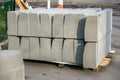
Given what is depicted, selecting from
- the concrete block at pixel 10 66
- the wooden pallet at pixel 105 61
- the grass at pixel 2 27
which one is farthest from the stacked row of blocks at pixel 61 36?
the grass at pixel 2 27

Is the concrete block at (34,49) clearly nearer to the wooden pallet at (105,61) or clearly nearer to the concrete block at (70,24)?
the concrete block at (70,24)

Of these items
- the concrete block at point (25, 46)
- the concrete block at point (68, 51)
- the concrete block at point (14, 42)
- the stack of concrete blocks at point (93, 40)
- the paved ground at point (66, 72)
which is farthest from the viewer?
the concrete block at point (14, 42)

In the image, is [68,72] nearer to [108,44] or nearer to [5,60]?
[108,44]

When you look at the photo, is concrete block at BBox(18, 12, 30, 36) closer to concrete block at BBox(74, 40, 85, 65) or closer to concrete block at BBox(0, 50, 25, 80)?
concrete block at BBox(74, 40, 85, 65)

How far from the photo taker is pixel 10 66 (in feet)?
18.0

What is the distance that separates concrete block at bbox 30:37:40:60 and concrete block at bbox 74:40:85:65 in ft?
3.14

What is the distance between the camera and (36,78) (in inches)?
299

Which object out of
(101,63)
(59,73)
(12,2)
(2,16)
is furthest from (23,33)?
(2,16)

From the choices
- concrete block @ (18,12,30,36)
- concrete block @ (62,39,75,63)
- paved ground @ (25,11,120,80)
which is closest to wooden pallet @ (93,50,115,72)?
paved ground @ (25,11,120,80)

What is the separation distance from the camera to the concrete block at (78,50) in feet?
26.5

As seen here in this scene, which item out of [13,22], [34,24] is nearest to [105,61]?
[34,24]

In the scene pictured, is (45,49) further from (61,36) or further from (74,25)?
(74,25)

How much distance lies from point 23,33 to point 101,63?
1.96 m

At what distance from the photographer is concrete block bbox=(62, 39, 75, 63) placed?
8195mm
